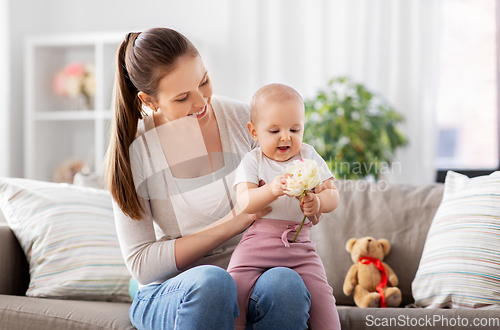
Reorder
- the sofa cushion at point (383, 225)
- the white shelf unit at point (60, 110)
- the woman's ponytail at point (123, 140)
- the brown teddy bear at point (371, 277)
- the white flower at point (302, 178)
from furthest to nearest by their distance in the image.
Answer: the white shelf unit at point (60, 110), the sofa cushion at point (383, 225), the brown teddy bear at point (371, 277), the woman's ponytail at point (123, 140), the white flower at point (302, 178)

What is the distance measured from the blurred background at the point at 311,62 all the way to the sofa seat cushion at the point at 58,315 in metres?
2.00

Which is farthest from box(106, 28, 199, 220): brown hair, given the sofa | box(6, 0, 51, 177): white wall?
box(6, 0, 51, 177): white wall

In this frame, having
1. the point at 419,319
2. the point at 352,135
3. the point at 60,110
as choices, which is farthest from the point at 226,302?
the point at 60,110

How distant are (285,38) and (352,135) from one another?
3.32 feet

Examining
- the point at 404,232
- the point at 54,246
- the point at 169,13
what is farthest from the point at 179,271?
the point at 169,13

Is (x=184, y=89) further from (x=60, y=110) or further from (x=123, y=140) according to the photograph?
(x=60, y=110)

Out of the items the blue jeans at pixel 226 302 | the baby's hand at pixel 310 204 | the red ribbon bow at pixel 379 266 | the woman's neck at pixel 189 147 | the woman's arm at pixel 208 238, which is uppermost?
the woman's neck at pixel 189 147

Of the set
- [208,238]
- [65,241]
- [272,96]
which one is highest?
[272,96]

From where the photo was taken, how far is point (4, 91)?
320 cm

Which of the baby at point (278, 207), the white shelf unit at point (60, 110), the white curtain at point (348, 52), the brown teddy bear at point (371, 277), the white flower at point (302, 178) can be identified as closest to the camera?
the white flower at point (302, 178)

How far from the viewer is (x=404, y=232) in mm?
1614

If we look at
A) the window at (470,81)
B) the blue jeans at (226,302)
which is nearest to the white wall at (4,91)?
the blue jeans at (226,302)

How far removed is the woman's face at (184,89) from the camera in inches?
44.6

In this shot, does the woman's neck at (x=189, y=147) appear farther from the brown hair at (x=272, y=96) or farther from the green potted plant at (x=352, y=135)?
the green potted plant at (x=352, y=135)
